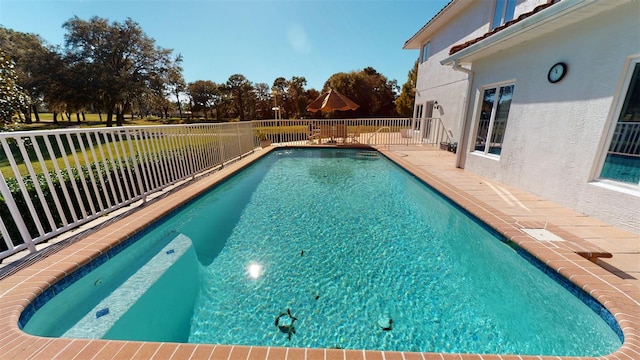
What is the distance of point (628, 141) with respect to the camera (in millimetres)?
3125

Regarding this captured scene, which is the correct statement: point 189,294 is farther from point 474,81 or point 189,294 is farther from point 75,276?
point 474,81

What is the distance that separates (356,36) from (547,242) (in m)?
14.1

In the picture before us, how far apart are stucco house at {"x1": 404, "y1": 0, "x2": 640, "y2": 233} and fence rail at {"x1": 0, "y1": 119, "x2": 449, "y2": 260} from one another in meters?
4.83

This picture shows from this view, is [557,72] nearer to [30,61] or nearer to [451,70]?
[451,70]

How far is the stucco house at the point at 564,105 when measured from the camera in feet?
9.89

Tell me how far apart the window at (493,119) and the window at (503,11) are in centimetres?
343

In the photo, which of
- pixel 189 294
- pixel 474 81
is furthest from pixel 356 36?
pixel 189 294

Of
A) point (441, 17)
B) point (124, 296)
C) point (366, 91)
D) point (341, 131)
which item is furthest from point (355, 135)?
point (366, 91)

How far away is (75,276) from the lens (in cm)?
237

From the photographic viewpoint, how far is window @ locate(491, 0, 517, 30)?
22.3ft

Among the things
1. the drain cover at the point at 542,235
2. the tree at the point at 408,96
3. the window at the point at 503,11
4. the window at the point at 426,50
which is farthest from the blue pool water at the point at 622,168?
the tree at the point at 408,96

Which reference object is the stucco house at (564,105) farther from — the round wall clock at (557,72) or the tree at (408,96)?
the tree at (408,96)

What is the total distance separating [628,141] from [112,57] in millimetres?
26839

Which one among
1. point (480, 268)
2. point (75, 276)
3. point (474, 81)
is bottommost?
point (480, 268)
